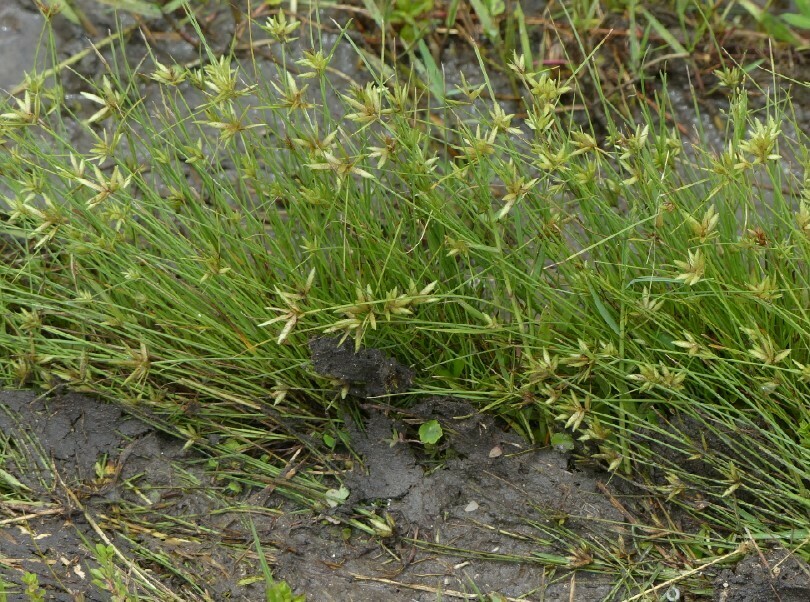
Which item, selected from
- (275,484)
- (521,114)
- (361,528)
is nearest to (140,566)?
(275,484)

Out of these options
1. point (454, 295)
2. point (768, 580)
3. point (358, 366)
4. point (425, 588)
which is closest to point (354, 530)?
point (425, 588)

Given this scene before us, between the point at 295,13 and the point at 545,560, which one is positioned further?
the point at 295,13

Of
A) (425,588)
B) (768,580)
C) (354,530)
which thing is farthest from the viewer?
(354,530)

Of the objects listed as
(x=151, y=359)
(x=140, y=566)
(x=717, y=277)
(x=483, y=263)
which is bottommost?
(x=140, y=566)

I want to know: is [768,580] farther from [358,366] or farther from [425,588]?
[358,366]

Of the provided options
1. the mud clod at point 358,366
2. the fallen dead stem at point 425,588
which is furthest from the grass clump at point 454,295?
the fallen dead stem at point 425,588

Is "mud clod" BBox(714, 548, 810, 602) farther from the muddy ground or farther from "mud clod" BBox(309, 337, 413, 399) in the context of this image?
"mud clod" BBox(309, 337, 413, 399)

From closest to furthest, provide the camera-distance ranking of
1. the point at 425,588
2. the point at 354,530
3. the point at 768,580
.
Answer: the point at 768,580, the point at 425,588, the point at 354,530

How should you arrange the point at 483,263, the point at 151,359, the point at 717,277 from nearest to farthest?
the point at 717,277, the point at 483,263, the point at 151,359

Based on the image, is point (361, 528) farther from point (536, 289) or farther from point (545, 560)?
point (536, 289)
